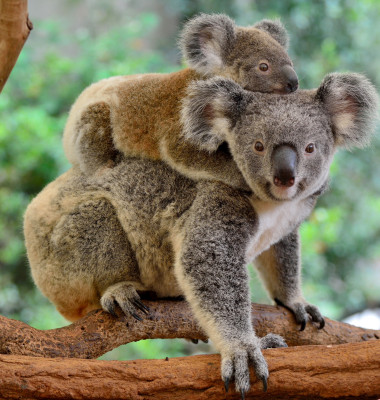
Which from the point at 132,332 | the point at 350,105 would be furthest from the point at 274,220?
the point at 132,332

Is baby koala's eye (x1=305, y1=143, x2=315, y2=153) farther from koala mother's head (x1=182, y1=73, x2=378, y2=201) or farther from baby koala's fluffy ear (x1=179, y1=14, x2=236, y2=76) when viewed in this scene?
baby koala's fluffy ear (x1=179, y1=14, x2=236, y2=76)

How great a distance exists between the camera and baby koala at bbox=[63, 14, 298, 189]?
294 centimetres

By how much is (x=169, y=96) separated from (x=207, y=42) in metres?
0.39

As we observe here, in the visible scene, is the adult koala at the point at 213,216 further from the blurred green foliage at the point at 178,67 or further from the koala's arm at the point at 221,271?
the blurred green foliage at the point at 178,67

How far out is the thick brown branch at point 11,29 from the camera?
2383 mm

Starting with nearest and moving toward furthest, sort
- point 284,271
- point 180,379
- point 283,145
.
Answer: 1. point 180,379
2. point 283,145
3. point 284,271

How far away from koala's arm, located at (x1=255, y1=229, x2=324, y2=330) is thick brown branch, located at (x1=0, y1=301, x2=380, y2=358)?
0.37ft

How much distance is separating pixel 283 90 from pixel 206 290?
1103mm

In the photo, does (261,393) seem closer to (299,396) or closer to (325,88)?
(299,396)

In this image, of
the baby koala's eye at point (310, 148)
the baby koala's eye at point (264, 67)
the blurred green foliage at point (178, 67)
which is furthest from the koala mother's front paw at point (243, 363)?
the blurred green foliage at point (178, 67)

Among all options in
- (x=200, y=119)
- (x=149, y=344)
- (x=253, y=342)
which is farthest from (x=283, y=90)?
(x=149, y=344)

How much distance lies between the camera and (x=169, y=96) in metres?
3.10

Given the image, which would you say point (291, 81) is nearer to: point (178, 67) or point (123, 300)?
point (123, 300)

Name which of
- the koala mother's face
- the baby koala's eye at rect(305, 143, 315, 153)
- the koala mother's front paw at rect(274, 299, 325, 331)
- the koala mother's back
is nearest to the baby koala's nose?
the koala mother's face
